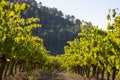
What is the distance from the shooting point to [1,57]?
88.2 feet

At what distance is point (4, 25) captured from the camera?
59.9ft

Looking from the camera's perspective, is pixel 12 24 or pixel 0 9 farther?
pixel 12 24

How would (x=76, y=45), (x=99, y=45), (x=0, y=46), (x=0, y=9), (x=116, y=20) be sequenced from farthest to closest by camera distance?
(x=76, y=45), (x=99, y=45), (x=0, y=46), (x=116, y=20), (x=0, y=9)

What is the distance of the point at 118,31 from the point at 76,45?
87.9 feet

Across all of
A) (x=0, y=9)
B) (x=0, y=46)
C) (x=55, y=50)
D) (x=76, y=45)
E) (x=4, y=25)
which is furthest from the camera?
(x=55, y=50)

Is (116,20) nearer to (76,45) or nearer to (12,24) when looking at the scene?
(12,24)

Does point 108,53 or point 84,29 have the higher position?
point 84,29

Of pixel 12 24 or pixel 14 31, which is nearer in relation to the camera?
pixel 12 24

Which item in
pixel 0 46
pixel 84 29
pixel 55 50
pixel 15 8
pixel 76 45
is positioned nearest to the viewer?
pixel 15 8

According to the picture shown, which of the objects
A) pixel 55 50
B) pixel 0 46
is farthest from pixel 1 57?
pixel 55 50

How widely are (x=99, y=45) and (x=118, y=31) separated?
5.10 metres

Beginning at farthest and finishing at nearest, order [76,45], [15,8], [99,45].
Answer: [76,45] → [99,45] → [15,8]

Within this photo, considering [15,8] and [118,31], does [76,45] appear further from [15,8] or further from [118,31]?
[15,8]

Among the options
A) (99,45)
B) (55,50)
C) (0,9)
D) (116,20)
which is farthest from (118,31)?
(55,50)
